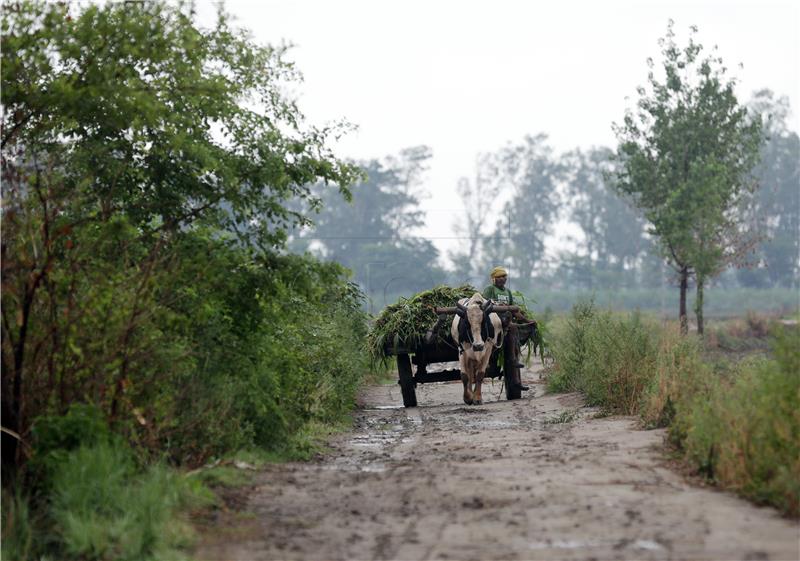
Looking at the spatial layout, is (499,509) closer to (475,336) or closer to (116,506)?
(116,506)

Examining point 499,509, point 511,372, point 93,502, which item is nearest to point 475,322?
point 511,372

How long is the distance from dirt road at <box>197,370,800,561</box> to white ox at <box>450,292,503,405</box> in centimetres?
455

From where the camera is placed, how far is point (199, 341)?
11.0m

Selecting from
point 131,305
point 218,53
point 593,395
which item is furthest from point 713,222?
point 131,305

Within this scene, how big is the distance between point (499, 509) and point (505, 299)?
10.2 metres

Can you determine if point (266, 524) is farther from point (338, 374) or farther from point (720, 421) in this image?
point (338, 374)

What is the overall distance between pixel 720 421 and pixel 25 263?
202 inches

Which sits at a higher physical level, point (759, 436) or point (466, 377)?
point (466, 377)

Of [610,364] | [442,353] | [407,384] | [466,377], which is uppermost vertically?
[442,353]

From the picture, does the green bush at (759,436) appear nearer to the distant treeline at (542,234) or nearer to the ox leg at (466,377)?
the ox leg at (466,377)

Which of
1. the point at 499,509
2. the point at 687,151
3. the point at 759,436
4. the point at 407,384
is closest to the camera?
the point at 499,509

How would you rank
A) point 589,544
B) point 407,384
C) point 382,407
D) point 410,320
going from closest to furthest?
point 589,544
point 410,320
point 407,384
point 382,407

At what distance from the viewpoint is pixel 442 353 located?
58.9 feet

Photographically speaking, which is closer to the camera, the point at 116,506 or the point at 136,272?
the point at 116,506
